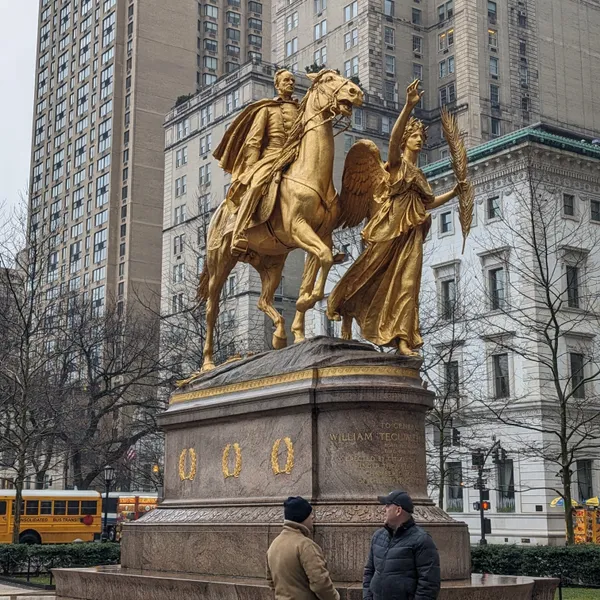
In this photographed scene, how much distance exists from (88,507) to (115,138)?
2435 inches

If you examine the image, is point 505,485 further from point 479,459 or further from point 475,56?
point 475,56

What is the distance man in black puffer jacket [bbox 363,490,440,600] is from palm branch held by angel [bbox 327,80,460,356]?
5.98 metres

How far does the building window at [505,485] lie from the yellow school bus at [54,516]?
62.8ft

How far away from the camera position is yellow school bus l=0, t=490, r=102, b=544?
46531 mm

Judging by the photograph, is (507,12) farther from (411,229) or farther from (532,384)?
(411,229)

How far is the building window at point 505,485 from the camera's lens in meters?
47.1

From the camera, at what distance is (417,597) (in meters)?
8.05

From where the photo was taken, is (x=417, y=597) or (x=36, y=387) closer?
(x=417, y=597)

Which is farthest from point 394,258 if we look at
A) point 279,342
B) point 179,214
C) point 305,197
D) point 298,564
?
point 179,214

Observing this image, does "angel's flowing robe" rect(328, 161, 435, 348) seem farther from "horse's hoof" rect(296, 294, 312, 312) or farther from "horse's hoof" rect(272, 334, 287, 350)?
"horse's hoof" rect(272, 334, 287, 350)

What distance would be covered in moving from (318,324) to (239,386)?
135ft

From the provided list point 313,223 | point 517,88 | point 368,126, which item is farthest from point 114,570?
point 517,88

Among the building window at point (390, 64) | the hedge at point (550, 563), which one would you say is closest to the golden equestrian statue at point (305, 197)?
the hedge at point (550, 563)

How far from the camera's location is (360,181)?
15.6m
